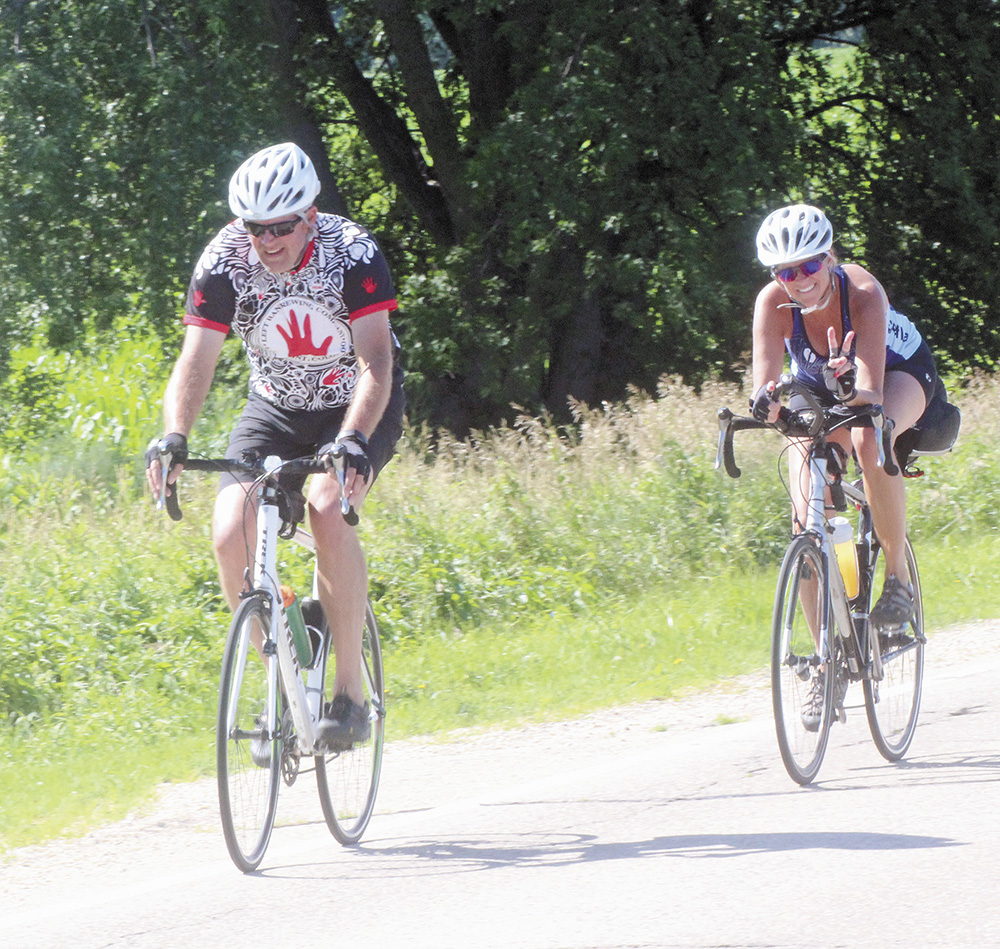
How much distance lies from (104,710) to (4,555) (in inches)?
102

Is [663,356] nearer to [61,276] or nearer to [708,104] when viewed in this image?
[708,104]

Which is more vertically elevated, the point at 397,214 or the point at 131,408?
the point at 397,214

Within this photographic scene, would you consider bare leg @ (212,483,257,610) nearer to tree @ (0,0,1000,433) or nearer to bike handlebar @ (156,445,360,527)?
bike handlebar @ (156,445,360,527)

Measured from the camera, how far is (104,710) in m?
7.10

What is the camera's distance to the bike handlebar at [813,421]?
5176 mm

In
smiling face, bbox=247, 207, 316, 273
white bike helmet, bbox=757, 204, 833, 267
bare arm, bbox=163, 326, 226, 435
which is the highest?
smiling face, bbox=247, 207, 316, 273

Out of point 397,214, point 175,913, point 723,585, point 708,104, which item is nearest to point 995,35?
point 708,104

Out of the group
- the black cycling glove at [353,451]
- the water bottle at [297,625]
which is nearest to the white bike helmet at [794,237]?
the black cycling glove at [353,451]

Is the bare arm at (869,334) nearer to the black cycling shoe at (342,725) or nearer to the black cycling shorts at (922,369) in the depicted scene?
the black cycling shorts at (922,369)

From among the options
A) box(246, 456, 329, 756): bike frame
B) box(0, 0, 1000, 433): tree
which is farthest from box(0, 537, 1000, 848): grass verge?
box(0, 0, 1000, 433): tree

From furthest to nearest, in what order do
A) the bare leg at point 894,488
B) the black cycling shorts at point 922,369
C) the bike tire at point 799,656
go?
the black cycling shorts at point 922,369 → the bare leg at point 894,488 → the bike tire at point 799,656

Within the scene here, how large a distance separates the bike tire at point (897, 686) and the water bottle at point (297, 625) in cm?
212

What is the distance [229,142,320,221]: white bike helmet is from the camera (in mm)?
4480

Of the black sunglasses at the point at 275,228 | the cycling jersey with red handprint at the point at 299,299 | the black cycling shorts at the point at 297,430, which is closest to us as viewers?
the black sunglasses at the point at 275,228
